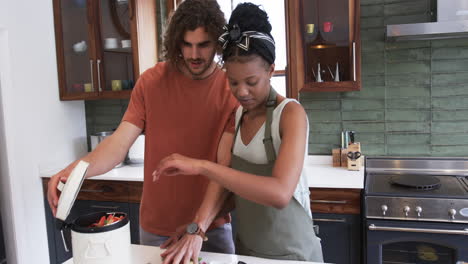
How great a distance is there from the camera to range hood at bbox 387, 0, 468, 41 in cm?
206

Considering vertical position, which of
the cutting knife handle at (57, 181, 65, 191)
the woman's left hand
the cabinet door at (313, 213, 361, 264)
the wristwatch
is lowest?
the cabinet door at (313, 213, 361, 264)

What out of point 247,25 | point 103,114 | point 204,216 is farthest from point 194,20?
point 103,114

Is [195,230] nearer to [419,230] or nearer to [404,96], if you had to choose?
[419,230]

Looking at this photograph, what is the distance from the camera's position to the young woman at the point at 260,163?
0.96 metres

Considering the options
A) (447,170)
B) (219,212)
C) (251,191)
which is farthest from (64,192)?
(447,170)

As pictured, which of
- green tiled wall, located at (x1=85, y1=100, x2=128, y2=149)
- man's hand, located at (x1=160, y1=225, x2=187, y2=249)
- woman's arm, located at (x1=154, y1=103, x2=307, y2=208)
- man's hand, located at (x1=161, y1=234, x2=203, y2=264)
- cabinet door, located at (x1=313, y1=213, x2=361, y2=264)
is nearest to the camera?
woman's arm, located at (x1=154, y1=103, x2=307, y2=208)

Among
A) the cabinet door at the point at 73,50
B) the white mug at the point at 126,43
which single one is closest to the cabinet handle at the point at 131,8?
the white mug at the point at 126,43

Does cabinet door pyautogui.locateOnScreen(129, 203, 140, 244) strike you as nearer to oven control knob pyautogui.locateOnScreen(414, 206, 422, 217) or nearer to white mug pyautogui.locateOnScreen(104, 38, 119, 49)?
white mug pyautogui.locateOnScreen(104, 38, 119, 49)

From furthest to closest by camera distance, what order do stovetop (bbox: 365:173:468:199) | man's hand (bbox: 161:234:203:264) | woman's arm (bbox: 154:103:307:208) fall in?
stovetop (bbox: 365:173:468:199) → man's hand (bbox: 161:234:203:264) → woman's arm (bbox: 154:103:307:208)

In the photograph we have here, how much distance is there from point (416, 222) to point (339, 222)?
A: 1.23 feet

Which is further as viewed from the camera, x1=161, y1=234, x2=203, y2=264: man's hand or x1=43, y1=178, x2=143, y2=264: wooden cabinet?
x1=43, y1=178, x2=143, y2=264: wooden cabinet

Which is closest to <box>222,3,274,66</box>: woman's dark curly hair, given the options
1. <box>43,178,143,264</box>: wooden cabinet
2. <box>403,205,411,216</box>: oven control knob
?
<box>403,205,411,216</box>: oven control knob

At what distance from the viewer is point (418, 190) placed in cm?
207

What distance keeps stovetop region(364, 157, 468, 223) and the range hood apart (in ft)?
2.60
